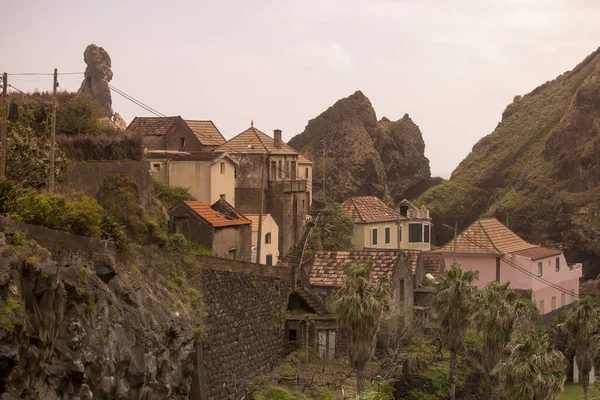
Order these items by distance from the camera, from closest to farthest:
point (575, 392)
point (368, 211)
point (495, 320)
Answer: point (495, 320) → point (575, 392) → point (368, 211)

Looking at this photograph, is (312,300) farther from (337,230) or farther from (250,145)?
(337,230)

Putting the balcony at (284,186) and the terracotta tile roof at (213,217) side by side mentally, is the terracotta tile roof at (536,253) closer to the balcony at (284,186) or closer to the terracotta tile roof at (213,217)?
the balcony at (284,186)

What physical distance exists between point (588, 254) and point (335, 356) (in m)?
49.9

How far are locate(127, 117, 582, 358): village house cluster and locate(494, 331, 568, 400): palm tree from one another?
10.4 meters

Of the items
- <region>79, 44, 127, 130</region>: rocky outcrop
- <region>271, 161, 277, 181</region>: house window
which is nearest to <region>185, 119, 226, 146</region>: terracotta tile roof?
<region>271, 161, 277, 181</region>: house window

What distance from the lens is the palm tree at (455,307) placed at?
156ft

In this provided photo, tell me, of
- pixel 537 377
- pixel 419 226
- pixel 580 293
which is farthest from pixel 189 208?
pixel 580 293

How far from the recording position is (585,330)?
2050 inches

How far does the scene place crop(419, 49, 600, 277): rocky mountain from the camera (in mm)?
92188

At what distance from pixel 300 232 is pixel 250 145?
785 centimetres

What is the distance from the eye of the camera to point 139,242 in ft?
129

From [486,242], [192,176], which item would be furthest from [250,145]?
[486,242]

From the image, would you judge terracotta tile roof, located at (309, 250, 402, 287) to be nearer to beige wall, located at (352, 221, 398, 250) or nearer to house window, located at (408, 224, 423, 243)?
beige wall, located at (352, 221, 398, 250)

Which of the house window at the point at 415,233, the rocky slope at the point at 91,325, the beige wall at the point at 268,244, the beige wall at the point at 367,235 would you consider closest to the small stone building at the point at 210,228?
the beige wall at the point at 268,244
